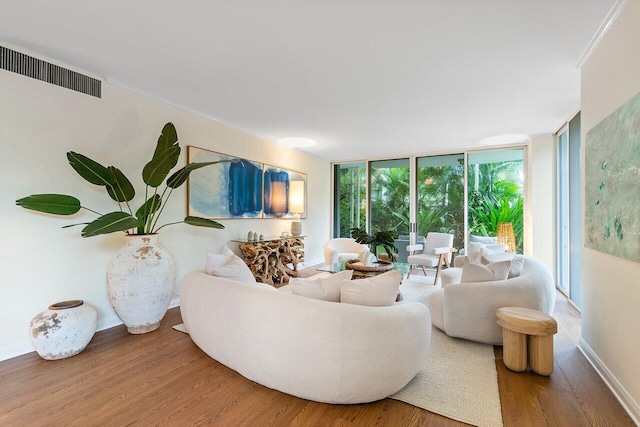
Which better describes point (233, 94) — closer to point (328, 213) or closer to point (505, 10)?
point (505, 10)

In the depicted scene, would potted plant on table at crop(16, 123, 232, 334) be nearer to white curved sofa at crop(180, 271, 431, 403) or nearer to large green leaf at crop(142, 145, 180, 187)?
large green leaf at crop(142, 145, 180, 187)

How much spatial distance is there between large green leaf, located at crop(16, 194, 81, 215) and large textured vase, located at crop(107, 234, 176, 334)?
1.81 feet

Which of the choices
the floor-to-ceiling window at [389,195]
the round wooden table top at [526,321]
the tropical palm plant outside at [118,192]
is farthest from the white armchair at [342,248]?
the round wooden table top at [526,321]

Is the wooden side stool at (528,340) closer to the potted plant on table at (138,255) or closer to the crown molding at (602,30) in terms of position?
the crown molding at (602,30)

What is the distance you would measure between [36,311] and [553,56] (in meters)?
5.01

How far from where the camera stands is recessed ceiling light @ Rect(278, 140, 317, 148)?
5.16 m

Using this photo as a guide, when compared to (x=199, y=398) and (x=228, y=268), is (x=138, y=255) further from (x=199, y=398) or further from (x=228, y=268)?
(x=199, y=398)

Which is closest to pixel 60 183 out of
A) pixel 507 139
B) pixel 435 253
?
pixel 435 253

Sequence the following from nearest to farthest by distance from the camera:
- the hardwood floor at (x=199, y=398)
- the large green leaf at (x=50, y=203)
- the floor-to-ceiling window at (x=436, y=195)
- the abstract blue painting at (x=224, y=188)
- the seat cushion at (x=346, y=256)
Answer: the hardwood floor at (x=199, y=398), the large green leaf at (x=50, y=203), the abstract blue painting at (x=224, y=188), the seat cushion at (x=346, y=256), the floor-to-ceiling window at (x=436, y=195)

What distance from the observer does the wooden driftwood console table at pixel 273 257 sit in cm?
437

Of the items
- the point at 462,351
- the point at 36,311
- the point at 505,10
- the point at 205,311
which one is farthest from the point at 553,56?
the point at 36,311

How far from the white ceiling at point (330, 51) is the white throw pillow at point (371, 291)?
5.97 ft

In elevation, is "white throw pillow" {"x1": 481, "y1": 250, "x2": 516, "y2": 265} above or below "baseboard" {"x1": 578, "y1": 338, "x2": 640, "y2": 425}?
above

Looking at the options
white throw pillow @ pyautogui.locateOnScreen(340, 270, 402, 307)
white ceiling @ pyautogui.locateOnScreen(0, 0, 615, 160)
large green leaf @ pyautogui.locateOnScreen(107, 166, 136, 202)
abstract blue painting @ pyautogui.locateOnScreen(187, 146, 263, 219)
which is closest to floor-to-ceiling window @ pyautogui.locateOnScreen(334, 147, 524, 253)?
white ceiling @ pyautogui.locateOnScreen(0, 0, 615, 160)
